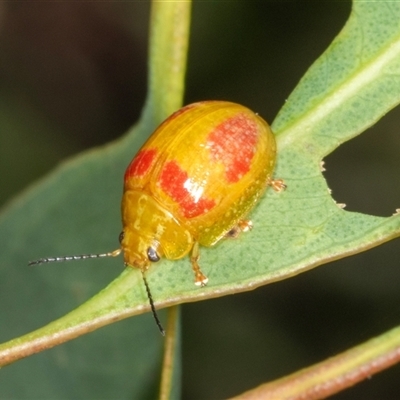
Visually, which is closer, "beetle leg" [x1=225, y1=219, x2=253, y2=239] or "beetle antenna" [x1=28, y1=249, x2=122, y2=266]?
"beetle leg" [x1=225, y1=219, x2=253, y2=239]

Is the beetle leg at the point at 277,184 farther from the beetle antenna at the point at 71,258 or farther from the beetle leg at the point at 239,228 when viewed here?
the beetle antenna at the point at 71,258

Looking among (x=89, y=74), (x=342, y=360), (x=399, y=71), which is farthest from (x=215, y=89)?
(x=342, y=360)

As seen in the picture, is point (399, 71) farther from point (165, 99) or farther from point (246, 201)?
point (165, 99)

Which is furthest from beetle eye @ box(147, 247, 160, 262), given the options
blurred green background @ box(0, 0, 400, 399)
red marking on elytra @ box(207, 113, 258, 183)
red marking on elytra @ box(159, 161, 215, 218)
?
blurred green background @ box(0, 0, 400, 399)

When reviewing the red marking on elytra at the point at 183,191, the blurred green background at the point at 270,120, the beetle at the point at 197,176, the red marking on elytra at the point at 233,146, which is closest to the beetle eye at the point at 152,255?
the beetle at the point at 197,176

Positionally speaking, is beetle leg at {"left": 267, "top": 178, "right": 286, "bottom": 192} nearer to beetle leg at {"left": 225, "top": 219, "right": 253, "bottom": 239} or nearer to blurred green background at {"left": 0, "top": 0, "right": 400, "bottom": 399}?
beetle leg at {"left": 225, "top": 219, "right": 253, "bottom": 239}

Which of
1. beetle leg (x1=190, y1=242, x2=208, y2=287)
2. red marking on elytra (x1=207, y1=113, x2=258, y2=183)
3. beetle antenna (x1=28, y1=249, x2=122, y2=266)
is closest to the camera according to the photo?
beetle leg (x1=190, y1=242, x2=208, y2=287)

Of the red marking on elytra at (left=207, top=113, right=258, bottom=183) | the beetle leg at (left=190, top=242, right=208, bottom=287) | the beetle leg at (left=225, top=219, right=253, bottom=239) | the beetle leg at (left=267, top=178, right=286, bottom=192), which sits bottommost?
the beetle leg at (left=190, top=242, right=208, bottom=287)

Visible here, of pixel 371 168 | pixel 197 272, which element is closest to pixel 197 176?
pixel 197 272
